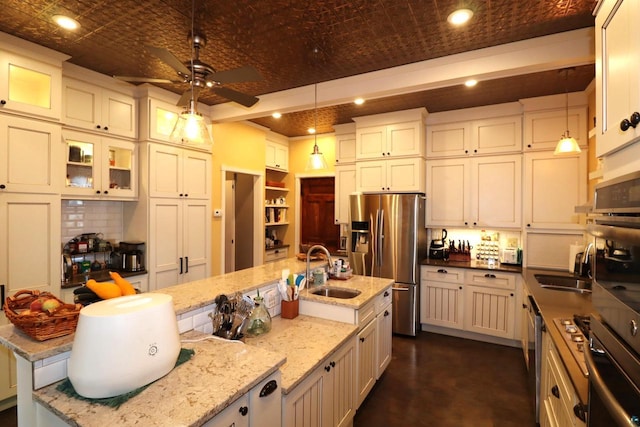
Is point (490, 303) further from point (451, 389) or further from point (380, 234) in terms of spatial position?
point (380, 234)

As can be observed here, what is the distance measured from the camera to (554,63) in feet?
7.61

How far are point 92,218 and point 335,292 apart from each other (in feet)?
8.93

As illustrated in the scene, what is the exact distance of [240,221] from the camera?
5387 millimetres

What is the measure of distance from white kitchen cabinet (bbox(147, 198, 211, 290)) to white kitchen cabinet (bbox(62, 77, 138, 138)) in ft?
2.69

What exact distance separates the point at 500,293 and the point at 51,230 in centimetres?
453

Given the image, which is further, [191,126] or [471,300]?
[471,300]

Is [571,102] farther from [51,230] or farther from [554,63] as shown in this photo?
[51,230]

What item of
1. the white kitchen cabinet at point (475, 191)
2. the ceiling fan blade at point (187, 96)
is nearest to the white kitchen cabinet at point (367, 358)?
the ceiling fan blade at point (187, 96)

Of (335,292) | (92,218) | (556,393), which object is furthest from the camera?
(92,218)

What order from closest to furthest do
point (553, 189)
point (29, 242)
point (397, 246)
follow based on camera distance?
point (29, 242), point (553, 189), point (397, 246)

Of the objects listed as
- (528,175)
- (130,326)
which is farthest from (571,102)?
(130,326)

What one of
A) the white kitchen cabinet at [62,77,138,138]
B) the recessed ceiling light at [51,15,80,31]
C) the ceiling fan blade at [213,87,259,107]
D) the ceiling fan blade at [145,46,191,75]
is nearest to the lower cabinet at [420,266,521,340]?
the ceiling fan blade at [213,87,259,107]

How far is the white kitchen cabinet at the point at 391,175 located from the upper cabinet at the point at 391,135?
0.09 m

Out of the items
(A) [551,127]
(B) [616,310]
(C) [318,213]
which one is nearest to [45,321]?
(B) [616,310]
